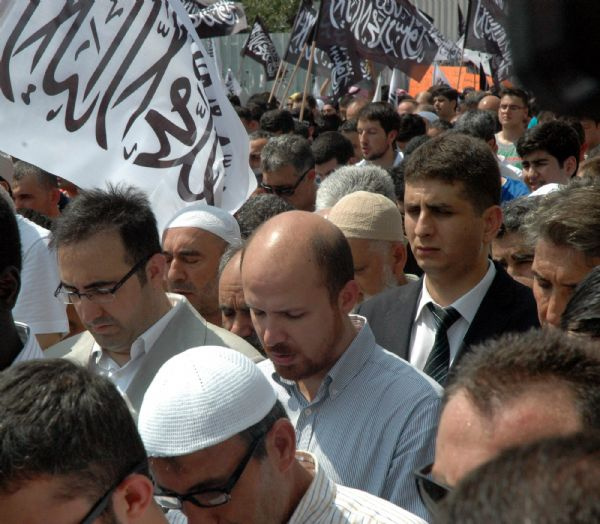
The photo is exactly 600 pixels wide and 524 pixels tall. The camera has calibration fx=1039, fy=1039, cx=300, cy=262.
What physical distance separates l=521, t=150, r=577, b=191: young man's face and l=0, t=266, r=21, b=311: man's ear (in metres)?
4.15

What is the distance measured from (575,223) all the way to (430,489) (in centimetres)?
170

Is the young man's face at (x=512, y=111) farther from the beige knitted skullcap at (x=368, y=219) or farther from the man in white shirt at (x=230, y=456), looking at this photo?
the man in white shirt at (x=230, y=456)

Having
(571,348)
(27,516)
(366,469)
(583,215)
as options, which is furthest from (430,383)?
(27,516)

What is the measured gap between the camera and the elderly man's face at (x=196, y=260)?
4844 mm

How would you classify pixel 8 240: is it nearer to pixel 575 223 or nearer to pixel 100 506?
pixel 100 506

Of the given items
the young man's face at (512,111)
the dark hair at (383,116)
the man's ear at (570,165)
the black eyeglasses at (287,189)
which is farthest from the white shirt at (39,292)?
the young man's face at (512,111)

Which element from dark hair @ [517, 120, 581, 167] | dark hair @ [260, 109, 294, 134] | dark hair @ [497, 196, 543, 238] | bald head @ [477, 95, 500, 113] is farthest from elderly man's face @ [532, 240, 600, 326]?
bald head @ [477, 95, 500, 113]

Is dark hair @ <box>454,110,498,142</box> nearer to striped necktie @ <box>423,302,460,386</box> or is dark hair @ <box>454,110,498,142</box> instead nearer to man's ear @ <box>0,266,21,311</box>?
striped necktie @ <box>423,302,460,386</box>

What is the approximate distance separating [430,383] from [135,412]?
114cm

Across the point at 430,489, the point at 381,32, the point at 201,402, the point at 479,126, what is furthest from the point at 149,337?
the point at 381,32

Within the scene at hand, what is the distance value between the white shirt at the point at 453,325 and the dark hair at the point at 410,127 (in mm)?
7299

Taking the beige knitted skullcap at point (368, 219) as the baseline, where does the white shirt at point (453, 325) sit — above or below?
below

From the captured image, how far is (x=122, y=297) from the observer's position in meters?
3.69

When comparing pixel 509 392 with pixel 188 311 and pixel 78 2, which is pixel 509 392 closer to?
pixel 188 311
